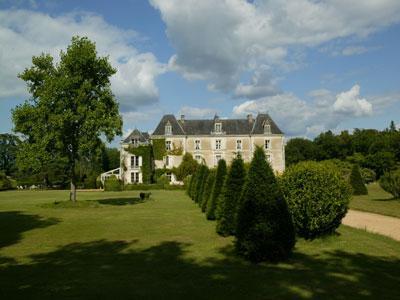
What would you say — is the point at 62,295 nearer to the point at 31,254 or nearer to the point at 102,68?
the point at 31,254

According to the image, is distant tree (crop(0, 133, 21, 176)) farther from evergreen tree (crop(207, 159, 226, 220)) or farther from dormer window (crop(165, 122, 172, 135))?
evergreen tree (crop(207, 159, 226, 220))

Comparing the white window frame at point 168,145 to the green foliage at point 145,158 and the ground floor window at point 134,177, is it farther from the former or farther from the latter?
the ground floor window at point 134,177

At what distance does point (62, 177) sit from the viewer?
62500 mm

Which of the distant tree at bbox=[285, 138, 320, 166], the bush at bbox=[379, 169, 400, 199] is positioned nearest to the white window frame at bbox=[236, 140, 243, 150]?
the distant tree at bbox=[285, 138, 320, 166]

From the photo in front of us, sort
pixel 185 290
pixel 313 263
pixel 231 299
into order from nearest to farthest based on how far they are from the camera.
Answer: pixel 231 299
pixel 185 290
pixel 313 263

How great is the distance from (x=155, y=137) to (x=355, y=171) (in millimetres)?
30293

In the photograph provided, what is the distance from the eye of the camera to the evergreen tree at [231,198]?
509 inches

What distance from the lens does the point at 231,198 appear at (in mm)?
13109

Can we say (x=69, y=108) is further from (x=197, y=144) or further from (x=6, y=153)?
(x=6, y=153)

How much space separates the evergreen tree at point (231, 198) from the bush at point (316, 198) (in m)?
1.78

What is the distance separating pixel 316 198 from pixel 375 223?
658 centimetres

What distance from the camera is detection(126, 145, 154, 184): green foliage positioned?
5566 cm

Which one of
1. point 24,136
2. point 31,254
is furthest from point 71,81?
point 31,254

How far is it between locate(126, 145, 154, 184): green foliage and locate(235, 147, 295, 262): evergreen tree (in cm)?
4660
